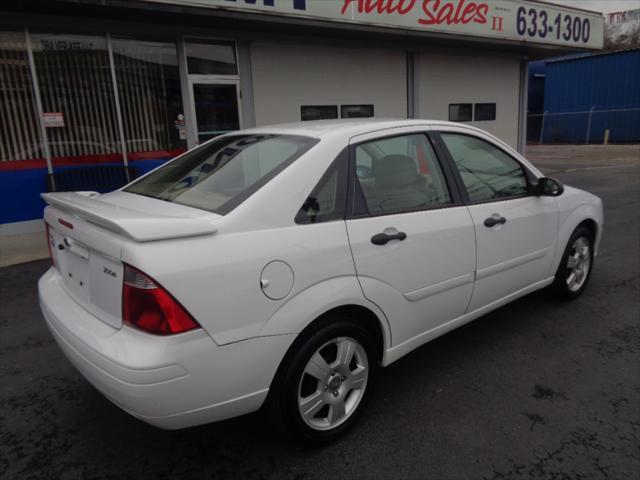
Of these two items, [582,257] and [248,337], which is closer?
[248,337]

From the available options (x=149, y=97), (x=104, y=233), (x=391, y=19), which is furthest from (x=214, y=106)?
(x=104, y=233)

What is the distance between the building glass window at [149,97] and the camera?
26.9 ft

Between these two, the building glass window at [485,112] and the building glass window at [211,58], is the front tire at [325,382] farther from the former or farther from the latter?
the building glass window at [485,112]

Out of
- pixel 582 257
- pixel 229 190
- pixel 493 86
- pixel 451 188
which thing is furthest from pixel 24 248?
pixel 493 86

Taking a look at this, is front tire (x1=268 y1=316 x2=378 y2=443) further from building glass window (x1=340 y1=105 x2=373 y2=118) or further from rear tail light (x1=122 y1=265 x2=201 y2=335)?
building glass window (x1=340 y1=105 x2=373 y2=118)

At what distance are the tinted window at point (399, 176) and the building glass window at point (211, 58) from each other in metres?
6.85

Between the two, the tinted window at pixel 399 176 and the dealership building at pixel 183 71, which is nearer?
the tinted window at pixel 399 176

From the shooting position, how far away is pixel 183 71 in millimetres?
8523

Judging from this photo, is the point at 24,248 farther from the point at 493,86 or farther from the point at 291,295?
the point at 493,86

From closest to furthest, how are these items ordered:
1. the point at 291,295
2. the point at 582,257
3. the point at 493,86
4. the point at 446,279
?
the point at 291,295 → the point at 446,279 → the point at 582,257 → the point at 493,86

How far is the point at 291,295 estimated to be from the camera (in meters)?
2.15

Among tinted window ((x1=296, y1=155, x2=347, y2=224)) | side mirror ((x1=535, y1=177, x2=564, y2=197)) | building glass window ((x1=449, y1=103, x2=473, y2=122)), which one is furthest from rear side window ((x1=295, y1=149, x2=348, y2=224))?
building glass window ((x1=449, y1=103, x2=473, y2=122))

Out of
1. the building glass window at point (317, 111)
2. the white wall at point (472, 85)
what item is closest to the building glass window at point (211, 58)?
the building glass window at point (317, 111)

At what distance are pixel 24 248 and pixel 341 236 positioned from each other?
6326mm
